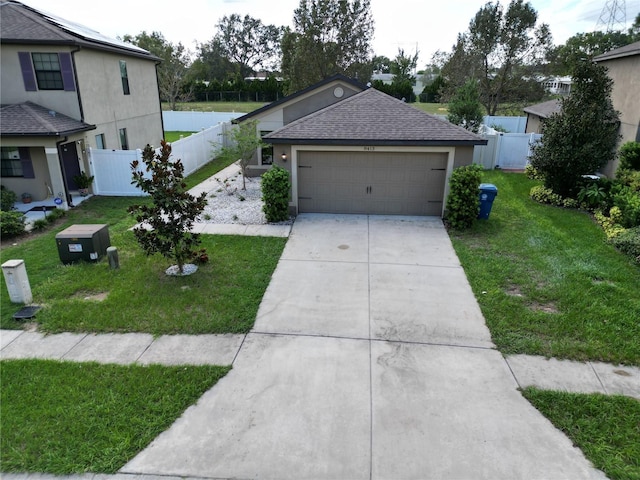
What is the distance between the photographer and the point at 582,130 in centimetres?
1266

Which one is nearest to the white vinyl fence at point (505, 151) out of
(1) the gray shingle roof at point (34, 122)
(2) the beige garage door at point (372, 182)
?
(2) the beige garage door at point (372, 182)

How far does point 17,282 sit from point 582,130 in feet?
49.2

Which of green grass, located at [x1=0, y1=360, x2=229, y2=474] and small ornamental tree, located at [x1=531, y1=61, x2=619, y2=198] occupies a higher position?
small ornamental tree, located at [x1=531, y1=61, x2=619, y2=198]

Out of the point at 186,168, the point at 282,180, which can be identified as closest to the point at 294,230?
the point at 282,180

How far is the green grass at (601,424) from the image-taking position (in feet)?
14.5

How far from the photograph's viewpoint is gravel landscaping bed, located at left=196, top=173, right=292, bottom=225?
→ 12367 millimetres

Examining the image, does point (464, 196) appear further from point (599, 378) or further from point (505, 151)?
point (505, 151)

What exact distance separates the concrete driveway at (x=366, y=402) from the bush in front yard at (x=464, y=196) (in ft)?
11.3

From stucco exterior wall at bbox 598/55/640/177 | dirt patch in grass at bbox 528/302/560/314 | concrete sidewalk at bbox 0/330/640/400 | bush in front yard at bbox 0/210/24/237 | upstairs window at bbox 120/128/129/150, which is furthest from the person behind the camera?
upstairs window at bbox 120/128/129/150

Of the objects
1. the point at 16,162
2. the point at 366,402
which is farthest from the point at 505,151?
the point at 16,162

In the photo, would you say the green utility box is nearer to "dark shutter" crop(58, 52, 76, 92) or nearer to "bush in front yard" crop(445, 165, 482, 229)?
"dark shutter" crop(58, 52, 76, 92)

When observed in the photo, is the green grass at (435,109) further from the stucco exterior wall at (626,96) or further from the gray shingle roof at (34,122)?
the gray shingle roof at (34,122)

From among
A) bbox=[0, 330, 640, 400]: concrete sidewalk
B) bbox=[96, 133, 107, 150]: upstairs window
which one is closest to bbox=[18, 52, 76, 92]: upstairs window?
bbox=[96, 133, 107, 150]: upstairs window

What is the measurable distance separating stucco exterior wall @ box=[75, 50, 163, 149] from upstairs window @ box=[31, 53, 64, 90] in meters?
0.65
